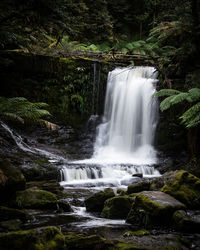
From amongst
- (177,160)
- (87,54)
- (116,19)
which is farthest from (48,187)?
(116,19)

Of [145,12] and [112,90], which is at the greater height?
[145,12]

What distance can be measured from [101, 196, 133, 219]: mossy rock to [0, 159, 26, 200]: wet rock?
5.85 feet

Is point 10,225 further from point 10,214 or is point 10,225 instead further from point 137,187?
point 137,187

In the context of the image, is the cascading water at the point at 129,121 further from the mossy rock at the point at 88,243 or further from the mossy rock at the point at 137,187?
the mossy rock at the point at 88,243

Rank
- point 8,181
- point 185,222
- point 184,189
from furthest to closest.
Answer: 1. point 184,189
2. point 8,181
3. point 185,222

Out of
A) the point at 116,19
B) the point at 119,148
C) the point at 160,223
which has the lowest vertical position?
the point at 160,223

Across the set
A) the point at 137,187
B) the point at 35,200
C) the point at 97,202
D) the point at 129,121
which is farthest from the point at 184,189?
the point at 129,121

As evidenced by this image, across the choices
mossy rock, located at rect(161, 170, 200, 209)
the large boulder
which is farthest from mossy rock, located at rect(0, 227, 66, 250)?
mossy rock, located at rect(161, 170, 200, 209)

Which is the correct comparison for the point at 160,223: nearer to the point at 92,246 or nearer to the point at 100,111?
the point at 92,246

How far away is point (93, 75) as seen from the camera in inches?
546

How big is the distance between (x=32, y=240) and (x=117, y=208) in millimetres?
2395

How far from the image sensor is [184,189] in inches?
207

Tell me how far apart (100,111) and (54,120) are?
265cm

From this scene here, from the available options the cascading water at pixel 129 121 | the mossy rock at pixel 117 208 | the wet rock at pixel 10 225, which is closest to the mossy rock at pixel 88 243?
the wet rock at pixel 10 225
